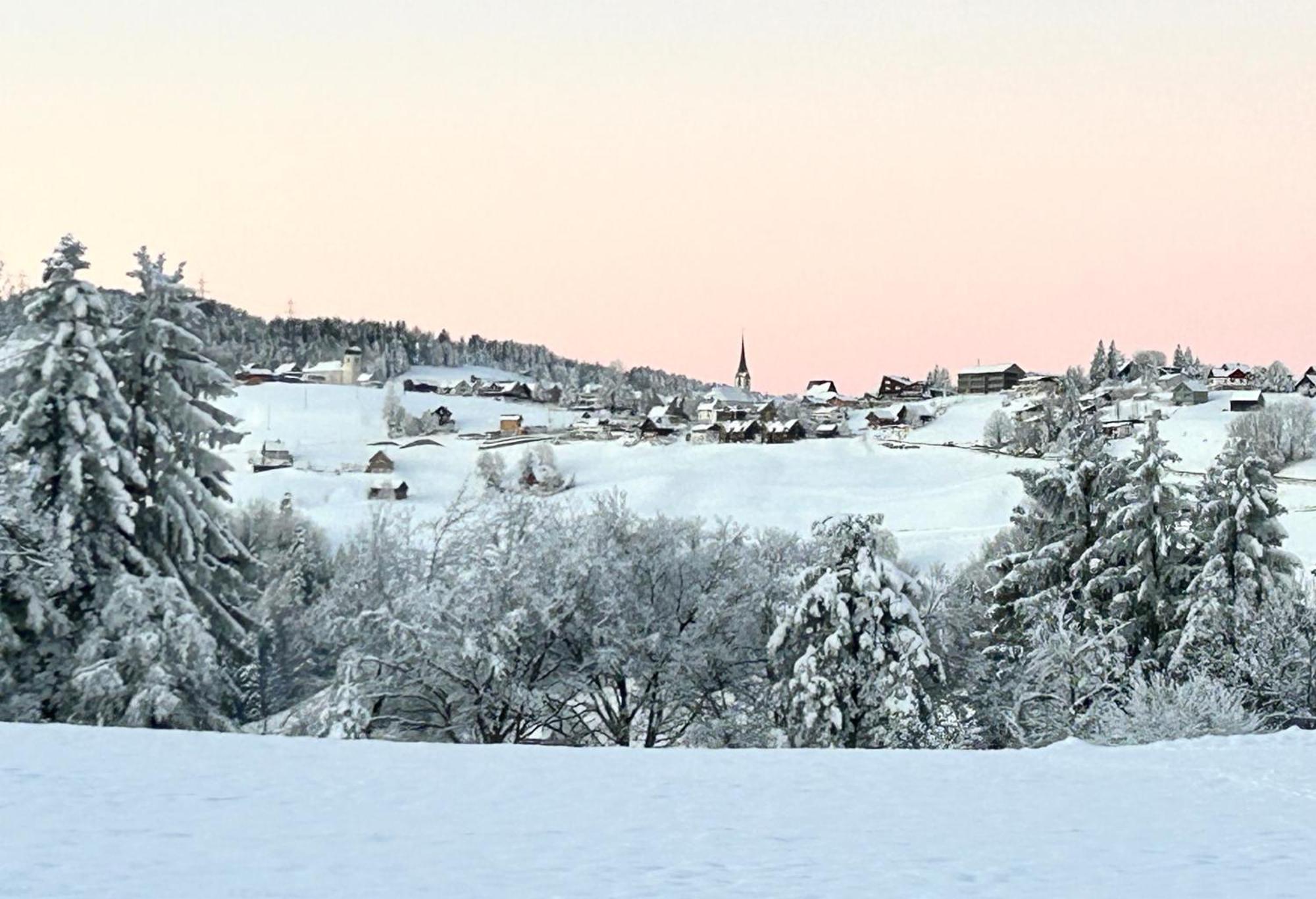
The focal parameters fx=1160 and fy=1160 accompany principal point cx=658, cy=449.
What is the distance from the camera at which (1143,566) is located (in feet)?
97.3

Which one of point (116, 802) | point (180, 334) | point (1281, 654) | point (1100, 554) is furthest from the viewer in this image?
point (1100, 554)

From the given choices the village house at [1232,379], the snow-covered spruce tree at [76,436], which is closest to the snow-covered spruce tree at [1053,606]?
A: the snow-covered spruce tree at [76,436]

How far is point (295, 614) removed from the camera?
191ft

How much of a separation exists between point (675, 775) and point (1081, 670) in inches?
643

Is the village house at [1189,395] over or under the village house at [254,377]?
→ under

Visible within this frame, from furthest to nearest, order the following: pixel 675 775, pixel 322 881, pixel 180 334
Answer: pixel 180 334 < pixel 675 775 < pixel 322 881

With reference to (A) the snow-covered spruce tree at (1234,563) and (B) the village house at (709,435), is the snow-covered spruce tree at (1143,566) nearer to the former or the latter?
(A) the snow-covered spruce tree at (1234,563)

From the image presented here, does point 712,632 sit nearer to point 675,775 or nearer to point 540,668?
point 540,668

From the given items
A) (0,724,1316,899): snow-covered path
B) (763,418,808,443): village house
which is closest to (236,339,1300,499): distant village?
(763,418,808,443): village house

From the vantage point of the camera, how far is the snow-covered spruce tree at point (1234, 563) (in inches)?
1070

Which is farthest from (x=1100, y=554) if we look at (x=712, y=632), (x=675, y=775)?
(x=675, y=775)

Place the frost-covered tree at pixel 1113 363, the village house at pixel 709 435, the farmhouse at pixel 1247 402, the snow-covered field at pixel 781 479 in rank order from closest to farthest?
1. the snow-covered field at pixel 781 479
2. the farmhouse at pixel 1247 402
3. the village house at pixel 709 435
4. the frost-covered tree at pixel 1113 363

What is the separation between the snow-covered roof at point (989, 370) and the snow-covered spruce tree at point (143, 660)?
173423 millimetres

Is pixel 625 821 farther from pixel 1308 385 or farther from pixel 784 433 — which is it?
pixel 1308 385
